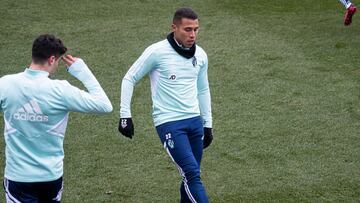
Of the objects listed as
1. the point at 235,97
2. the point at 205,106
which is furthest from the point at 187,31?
the point at 235,97

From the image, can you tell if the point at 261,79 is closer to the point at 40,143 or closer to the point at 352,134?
the point at 352,134

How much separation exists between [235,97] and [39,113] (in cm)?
499

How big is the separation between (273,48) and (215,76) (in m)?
1.62

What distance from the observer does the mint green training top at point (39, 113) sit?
4145mm

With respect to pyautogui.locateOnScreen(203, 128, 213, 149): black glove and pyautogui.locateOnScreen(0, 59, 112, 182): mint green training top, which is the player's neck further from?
pyautogui.locateOnScreen(203, 128, 213, 149): black glove

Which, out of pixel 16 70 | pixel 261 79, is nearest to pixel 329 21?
pixel 261 79

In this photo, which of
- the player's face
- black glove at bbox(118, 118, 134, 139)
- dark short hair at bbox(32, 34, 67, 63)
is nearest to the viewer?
dark short hair at bbox(32, 34, 67, 63)

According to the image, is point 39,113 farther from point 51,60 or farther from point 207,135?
point 207,135

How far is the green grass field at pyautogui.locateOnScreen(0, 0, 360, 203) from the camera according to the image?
21.7 feet

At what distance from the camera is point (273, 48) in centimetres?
1074

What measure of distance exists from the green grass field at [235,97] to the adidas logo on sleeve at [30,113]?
88.6 inches

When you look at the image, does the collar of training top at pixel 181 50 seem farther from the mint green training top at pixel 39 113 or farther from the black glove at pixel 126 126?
the mint green training top at pixel 39 113

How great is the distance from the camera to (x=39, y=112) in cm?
415

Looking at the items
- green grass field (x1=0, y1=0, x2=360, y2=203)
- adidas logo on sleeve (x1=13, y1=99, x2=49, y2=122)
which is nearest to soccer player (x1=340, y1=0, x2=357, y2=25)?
green grass field (x1=0, y1=0, x2=360, y2=203)
